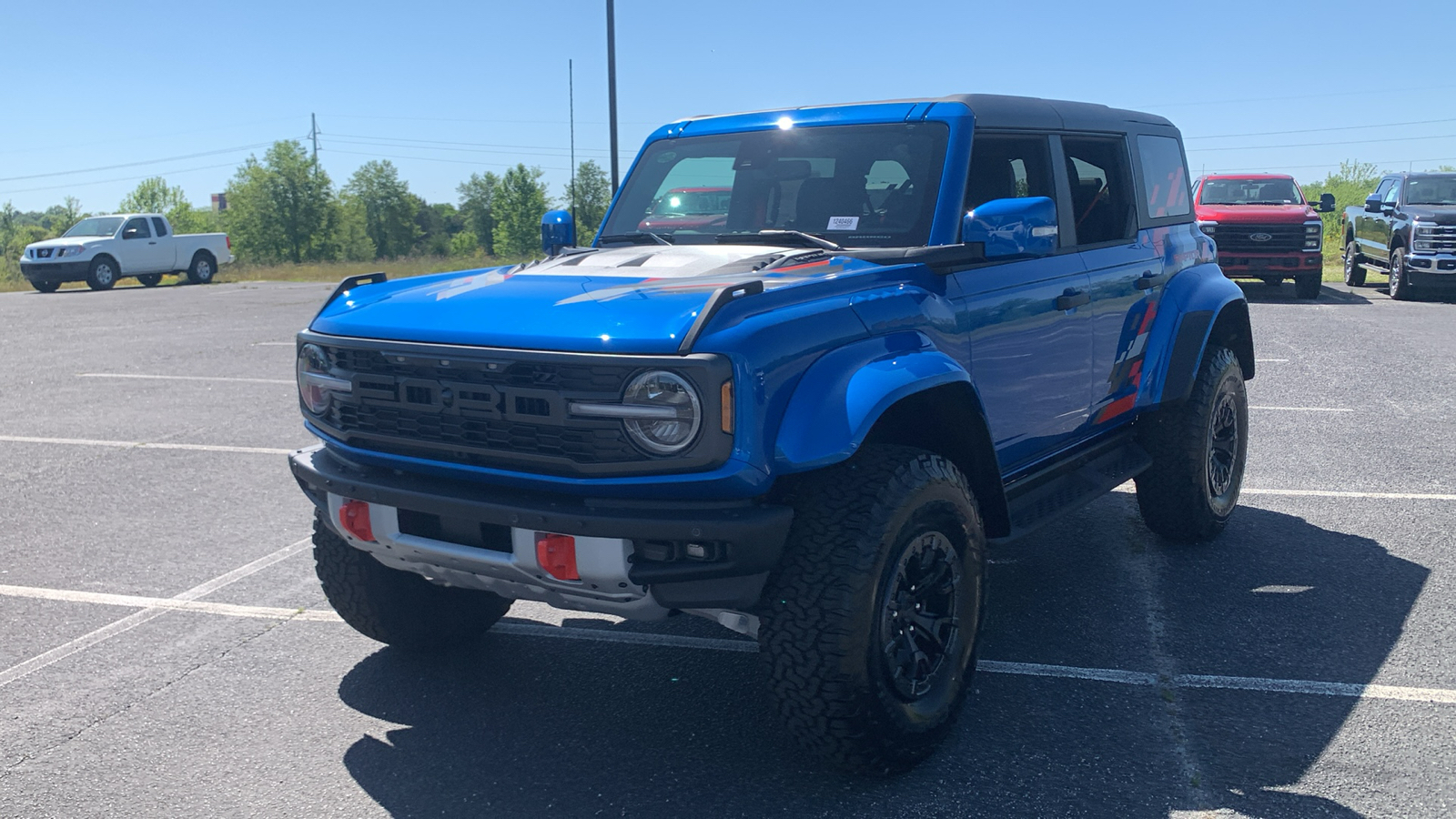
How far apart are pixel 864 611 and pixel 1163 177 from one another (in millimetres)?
3536

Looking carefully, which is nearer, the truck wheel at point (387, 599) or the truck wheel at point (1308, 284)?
the truck wheel at point (387, 599)

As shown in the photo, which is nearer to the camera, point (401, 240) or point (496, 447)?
point (496, 447)

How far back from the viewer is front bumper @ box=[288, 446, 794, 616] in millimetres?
2955

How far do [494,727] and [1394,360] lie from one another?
36.8 feet

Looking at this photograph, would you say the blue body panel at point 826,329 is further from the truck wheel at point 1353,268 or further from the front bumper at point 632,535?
the truck wheel at point 1353,268

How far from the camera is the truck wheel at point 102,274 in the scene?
2736cm

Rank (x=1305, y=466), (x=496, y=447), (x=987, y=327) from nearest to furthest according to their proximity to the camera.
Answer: (x=496, y=447)
(x=987, y=327)
(x=1305, y=466)

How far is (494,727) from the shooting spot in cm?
371

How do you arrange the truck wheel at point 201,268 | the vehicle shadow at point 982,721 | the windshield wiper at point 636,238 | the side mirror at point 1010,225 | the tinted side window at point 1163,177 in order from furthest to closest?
1. the truck wheel at point 201,268
2. the tinted side window at point 1163,177
3. the windshield wiper at point 636,238
4. the side mirror at point 1010,225
5. the vehicle shadow at point 982,721

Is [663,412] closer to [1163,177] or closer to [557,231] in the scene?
[557,231]

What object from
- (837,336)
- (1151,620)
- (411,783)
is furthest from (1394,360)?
(411,783)

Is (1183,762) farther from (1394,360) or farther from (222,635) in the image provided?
(1394,360)

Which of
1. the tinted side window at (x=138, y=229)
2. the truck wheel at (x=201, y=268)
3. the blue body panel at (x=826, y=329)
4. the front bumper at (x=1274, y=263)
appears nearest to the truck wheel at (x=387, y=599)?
the blue body panel at (x=826, y=329)

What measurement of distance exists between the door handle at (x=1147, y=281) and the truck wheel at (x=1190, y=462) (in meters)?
0.53
